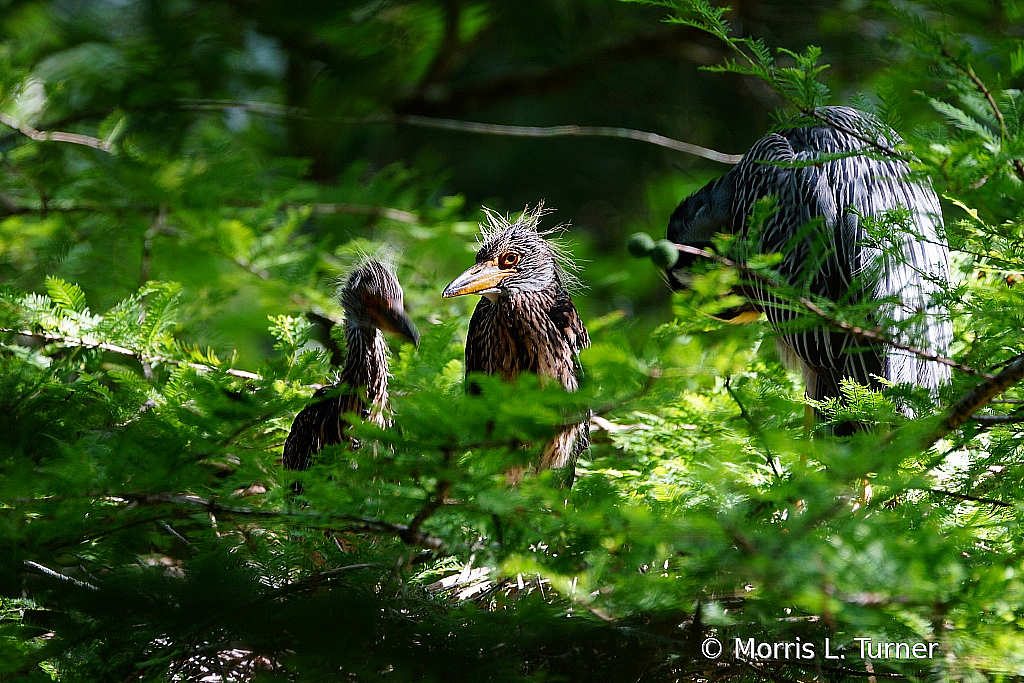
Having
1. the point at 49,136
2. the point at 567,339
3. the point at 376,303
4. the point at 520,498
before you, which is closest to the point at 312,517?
the point at 520,498

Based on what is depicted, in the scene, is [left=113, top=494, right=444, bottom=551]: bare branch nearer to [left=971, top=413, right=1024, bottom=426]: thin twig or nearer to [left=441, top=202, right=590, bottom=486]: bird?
[left=441, top=202, right=590, bottom=486]: bird

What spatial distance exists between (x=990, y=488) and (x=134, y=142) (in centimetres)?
292

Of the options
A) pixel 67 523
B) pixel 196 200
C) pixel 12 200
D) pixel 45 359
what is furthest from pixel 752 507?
pixel 12 200

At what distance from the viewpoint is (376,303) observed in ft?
8.21

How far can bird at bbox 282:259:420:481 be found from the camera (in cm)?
227

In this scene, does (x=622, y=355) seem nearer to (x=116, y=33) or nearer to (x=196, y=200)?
(x=116, y=33)

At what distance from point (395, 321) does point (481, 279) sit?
417 millimetres

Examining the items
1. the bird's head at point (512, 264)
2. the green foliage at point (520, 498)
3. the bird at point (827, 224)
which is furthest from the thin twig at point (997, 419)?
the bird's head at point (512, 264)

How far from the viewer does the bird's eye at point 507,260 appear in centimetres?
216

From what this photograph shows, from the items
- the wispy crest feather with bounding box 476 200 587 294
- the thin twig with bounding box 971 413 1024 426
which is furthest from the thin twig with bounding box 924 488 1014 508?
the wispy crest feather with bounding box 476 200 587 294

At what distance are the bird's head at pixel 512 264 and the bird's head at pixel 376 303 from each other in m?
0.32

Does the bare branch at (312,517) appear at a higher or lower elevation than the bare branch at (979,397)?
lower

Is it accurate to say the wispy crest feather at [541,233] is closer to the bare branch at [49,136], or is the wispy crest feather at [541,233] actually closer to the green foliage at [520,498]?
the green foliage at [520,498]

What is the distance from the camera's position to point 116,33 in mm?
2268
